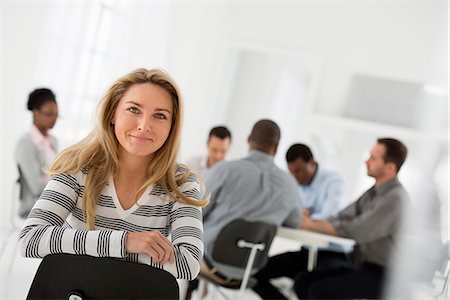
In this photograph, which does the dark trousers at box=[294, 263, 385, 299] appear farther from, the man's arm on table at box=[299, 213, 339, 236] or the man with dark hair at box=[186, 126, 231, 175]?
the man with dark hair at box=[186, 126, 231, 175]

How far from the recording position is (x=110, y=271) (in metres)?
1.20

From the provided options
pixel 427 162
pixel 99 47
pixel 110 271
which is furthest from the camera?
pixel 99 47

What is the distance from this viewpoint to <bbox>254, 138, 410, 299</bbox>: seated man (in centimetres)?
284

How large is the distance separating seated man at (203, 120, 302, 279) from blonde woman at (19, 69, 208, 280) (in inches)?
50.2

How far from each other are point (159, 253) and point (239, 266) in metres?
1.55

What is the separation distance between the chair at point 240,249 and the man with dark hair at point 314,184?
0.66m

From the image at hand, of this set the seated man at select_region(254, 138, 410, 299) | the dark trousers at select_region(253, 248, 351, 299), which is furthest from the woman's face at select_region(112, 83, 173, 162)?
the dark trousers at select_region(253, 248, 351, 299)

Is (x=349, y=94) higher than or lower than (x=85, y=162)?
higher

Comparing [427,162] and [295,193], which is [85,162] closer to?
[427,162]

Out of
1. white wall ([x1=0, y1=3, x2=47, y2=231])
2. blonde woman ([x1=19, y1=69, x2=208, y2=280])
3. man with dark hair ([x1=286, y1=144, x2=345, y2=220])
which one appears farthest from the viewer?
man with dark hair ([x1=286, y1=144, x2=345, y2=220])

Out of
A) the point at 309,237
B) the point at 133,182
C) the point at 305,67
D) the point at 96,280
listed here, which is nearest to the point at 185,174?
the point at 133,182

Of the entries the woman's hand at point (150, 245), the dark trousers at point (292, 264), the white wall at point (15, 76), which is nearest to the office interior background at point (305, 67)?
the white wall at point (15, 76)

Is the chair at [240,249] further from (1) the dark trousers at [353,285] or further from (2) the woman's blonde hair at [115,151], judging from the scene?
(2) the woman's blonde hair at [115,151]

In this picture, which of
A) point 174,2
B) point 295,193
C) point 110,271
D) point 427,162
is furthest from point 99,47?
point 110,271
